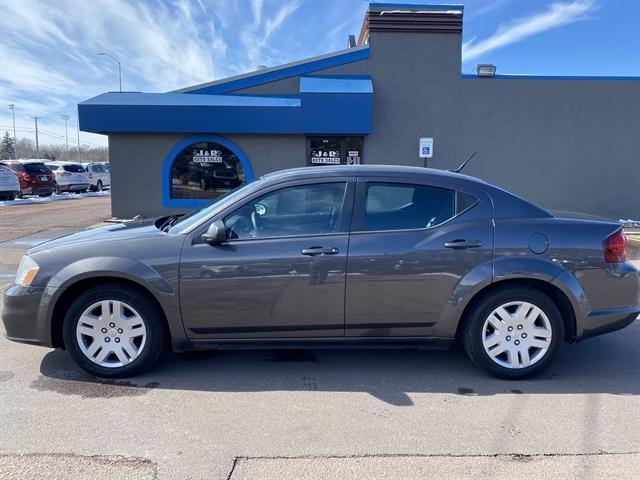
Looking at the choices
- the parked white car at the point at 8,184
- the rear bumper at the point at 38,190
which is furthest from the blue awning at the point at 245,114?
the rear bumper at the point at 38,190

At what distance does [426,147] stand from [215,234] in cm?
893

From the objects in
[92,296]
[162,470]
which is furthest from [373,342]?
[92,296]

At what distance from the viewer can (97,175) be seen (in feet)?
104

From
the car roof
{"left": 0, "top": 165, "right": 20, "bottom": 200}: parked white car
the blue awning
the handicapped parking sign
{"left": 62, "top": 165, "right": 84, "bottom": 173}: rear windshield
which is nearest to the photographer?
the car roof

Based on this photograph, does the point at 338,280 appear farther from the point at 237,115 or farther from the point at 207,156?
the point at 207,156

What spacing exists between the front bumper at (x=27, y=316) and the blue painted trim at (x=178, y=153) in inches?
319

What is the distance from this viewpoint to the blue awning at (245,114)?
11273 millimetres

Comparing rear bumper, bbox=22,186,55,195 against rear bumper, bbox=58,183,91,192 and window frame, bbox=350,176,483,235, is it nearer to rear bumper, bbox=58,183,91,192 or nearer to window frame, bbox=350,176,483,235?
rear bumper, bbox=58,183,91,192

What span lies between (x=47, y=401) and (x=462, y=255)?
3.25m

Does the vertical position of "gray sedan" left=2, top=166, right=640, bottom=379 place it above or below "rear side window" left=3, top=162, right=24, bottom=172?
below

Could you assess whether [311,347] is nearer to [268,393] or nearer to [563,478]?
[268,393]

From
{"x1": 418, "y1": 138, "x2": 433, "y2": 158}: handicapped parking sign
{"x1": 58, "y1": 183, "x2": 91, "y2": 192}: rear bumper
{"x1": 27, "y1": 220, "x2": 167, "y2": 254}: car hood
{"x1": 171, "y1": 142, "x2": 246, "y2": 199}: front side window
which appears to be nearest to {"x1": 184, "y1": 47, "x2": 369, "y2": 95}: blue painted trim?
{"x1": 171, "y1": 142, "x2": 246, "y2": 199}: front side window

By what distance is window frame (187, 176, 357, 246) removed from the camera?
3826 millimetres

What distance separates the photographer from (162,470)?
2744 millimetres
